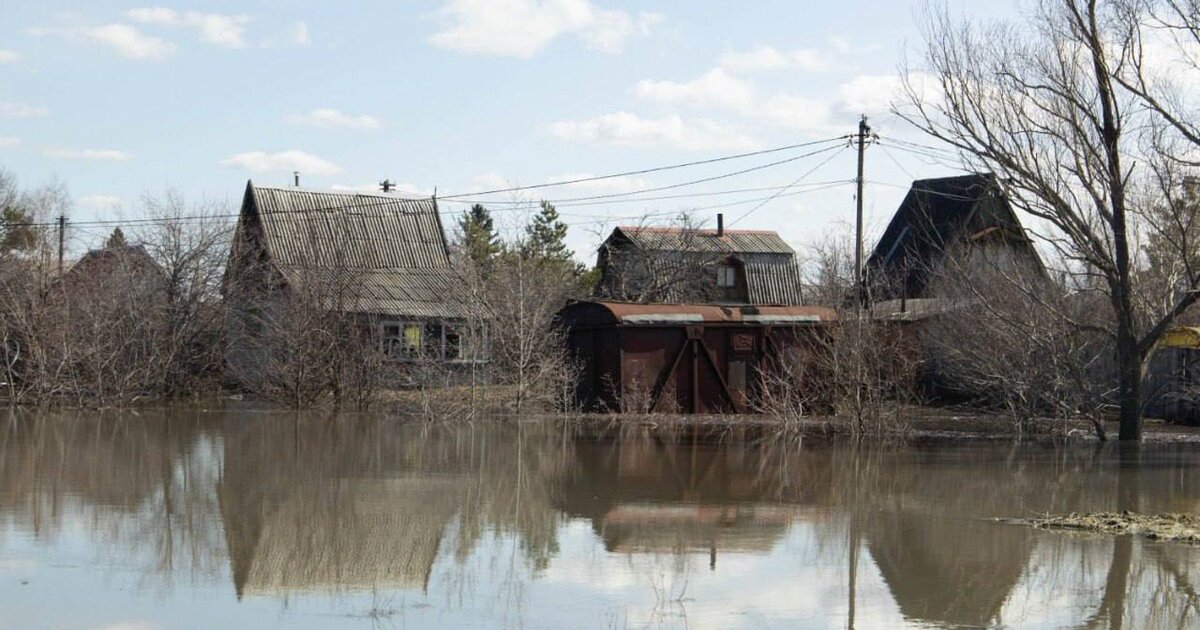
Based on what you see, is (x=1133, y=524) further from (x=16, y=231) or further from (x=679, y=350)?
(x=16, y=231)

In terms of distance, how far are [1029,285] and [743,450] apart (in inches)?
358

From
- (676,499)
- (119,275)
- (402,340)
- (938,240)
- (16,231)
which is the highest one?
(938,240)

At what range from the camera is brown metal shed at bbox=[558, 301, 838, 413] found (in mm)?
30719

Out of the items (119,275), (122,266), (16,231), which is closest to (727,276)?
(122,266)

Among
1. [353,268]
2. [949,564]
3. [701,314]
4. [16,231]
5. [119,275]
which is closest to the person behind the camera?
[949,564]

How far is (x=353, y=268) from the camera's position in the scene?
33.7 meters

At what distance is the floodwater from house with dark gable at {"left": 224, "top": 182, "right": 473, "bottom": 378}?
1071cm

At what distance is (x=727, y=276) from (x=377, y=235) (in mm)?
15138

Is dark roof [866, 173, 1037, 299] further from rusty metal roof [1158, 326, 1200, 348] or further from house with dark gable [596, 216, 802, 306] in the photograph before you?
rusty metal roof [1158, 326, 1200, 348]

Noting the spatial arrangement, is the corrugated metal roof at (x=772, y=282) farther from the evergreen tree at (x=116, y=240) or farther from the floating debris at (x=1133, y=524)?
the floating debris at (x=1133, y=524)

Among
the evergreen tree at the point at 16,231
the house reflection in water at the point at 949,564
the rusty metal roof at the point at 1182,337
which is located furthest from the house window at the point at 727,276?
the house reflection in water at the point at 949,564

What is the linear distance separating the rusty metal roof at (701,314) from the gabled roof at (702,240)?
54.3ft

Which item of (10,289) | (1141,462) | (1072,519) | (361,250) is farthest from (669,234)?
(1072,519)

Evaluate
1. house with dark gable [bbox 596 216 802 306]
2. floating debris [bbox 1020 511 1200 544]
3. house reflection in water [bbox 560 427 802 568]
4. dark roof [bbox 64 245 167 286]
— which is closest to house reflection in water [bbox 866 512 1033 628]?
floating debris [bbox 1020 511 1200 544]
